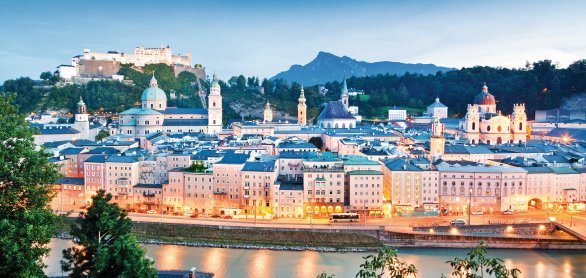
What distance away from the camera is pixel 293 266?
1455 cm

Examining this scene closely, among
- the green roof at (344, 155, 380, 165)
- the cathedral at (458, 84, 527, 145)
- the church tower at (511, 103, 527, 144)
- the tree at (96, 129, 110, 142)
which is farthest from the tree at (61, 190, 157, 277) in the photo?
the church tower at (511, 103, 527, 144)

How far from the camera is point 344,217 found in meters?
18.2

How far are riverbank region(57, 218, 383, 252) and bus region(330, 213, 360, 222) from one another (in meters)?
1.28

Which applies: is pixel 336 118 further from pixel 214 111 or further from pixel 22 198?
pixel 22 198

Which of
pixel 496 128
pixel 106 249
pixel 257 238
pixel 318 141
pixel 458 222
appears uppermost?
pixel 496 128

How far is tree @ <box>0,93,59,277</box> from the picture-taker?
596cm

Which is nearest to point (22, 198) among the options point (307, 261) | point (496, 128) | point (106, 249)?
point (106, 249)

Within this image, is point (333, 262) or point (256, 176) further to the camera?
point (256, 176)

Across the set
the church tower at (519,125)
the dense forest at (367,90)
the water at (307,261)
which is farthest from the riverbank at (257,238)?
the dense forest at (367,90)

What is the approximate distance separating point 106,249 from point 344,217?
1161cm

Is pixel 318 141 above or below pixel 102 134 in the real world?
below

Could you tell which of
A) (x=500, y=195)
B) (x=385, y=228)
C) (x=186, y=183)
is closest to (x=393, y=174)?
(x=385, y=228)

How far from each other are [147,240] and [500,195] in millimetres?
13307

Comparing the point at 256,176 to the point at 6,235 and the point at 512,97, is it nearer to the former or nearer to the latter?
the point at 6,235
